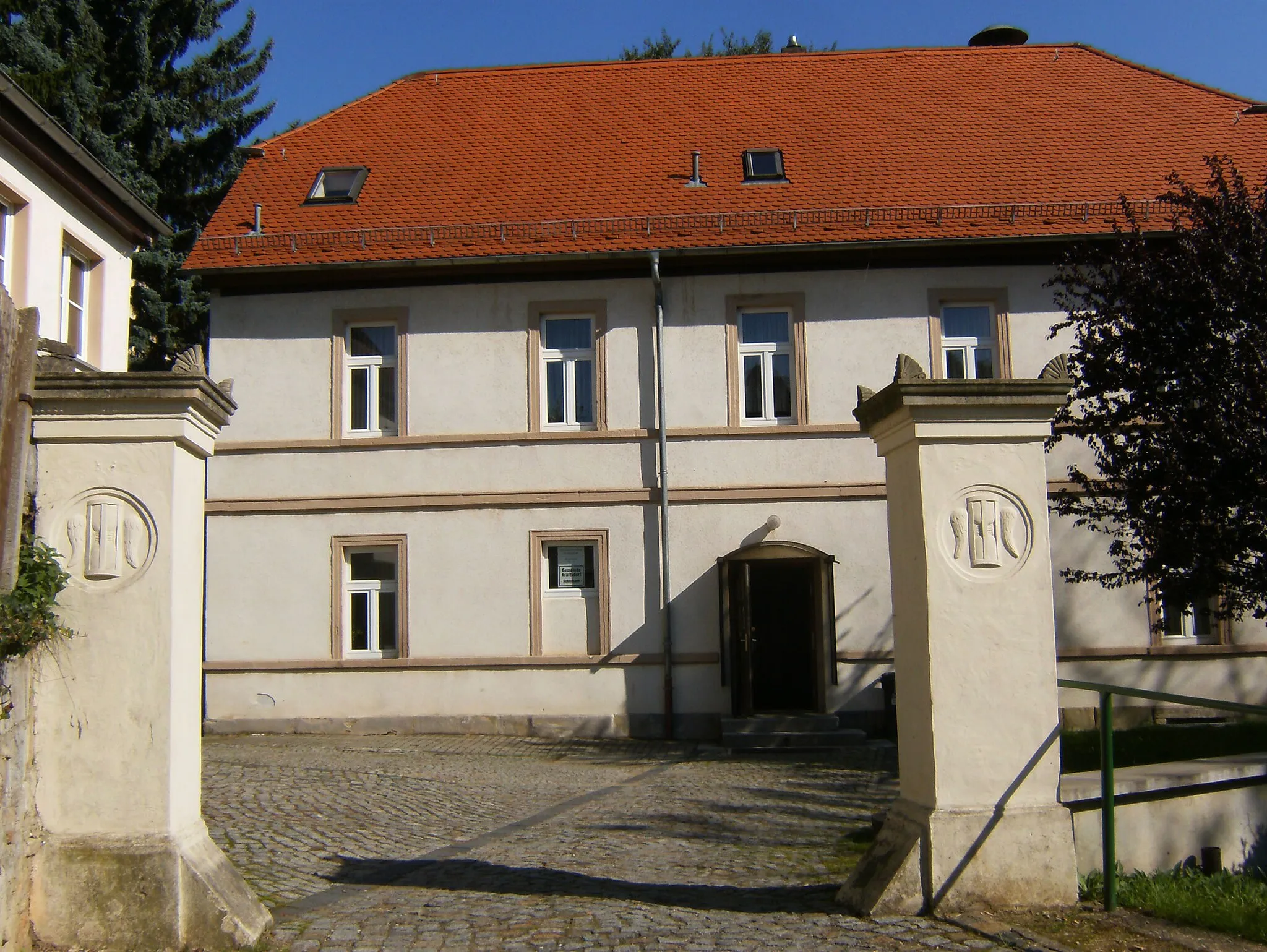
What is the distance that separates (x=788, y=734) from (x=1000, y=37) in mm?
14544

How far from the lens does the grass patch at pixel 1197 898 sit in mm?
5582

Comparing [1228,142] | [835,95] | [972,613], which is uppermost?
[835,95]

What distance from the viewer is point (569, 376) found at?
1662 cm

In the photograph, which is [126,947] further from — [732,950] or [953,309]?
[953,309]

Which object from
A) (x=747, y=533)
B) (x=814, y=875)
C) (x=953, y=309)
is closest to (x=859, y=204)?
(x=953, y=309)

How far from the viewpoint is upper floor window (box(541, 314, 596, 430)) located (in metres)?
16.5

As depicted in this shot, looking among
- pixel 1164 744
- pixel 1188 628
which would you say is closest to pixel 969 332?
pixel 1188 628

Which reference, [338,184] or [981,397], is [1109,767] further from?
[338,184]

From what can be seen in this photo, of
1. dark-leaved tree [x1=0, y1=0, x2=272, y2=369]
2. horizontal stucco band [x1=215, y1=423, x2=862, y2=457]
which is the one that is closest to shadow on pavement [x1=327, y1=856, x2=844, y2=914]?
horizontal stucco band [x1=215, y1=423, x2=862, y2=457]

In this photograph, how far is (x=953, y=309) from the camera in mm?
16625

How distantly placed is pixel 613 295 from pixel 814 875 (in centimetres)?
1079

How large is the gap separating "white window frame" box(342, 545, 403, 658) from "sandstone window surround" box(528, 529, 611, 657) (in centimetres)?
182

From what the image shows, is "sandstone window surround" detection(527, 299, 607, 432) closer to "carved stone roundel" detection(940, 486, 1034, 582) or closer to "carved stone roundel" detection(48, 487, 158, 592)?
"carved stone roundel" detection(940, 486, 1034, 582)

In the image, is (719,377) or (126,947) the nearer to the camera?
(126,947)
